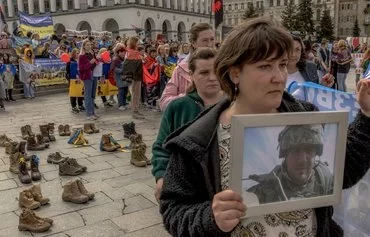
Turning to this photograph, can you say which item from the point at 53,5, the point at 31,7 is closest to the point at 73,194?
the point at 53,5

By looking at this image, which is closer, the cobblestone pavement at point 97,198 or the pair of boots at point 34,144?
the cobblestone pavement at point 97,198

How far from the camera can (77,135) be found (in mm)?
7531

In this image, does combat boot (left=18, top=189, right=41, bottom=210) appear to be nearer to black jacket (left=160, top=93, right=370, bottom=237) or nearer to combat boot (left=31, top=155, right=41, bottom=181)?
combat boot (left=31, top=155, right=41, bottom=181)

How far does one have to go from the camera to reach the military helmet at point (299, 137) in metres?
1.26

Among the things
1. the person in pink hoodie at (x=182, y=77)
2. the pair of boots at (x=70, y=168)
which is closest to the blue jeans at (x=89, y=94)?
the pair of boots at (x=70, y=168)

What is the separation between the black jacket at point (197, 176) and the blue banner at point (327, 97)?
0.93 metres

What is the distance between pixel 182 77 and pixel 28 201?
7.69 feet

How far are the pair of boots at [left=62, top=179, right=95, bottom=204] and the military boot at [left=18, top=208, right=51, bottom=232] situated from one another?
0.63 m

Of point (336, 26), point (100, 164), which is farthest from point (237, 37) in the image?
point (336, 26)

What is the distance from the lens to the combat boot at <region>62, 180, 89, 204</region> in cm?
448

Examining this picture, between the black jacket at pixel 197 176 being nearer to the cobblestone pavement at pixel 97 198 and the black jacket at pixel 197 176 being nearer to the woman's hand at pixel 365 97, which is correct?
the woman's hand at pixel 365 97

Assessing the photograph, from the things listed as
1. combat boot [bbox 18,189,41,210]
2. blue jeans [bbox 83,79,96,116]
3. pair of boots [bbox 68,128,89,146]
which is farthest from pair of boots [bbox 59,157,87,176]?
blue jeans [bbox 83,79,96,116]

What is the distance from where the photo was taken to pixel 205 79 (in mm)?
2523

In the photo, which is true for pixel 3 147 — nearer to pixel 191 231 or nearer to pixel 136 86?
pixel 136 86
